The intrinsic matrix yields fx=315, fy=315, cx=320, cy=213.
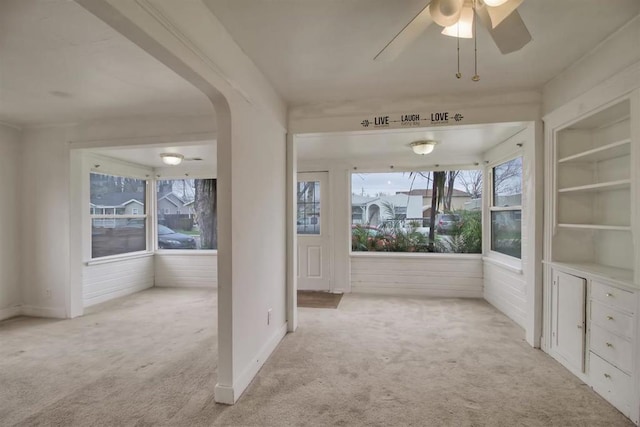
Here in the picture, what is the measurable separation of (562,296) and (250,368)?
261 cm

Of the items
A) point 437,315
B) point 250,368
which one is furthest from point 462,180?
point 250,368

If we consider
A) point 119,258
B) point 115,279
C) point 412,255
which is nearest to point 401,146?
point 412,255

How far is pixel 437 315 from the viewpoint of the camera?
12.9 feet

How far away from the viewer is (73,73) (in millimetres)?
2467

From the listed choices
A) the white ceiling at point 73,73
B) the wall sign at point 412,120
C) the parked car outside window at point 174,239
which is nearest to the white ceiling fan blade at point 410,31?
the wall sign at point 412,120

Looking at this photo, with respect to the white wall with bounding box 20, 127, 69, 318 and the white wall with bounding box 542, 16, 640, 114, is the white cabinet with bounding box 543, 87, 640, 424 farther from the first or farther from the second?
the white wall with bounding box 20, 127, 69, 318

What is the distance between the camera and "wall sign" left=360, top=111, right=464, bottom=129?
119 inches

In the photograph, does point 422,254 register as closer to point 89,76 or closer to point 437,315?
point 437,315

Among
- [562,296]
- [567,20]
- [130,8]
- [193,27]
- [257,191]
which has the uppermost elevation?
[567,20]

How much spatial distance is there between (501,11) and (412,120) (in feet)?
5.43

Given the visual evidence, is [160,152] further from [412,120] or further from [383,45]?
[383,45]

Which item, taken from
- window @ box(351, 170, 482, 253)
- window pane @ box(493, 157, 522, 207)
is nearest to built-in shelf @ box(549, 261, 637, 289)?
window pane @ box(493, 157, 522, 207)

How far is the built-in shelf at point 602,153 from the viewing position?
7.03ft

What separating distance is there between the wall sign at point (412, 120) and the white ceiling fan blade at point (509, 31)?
138 cm
